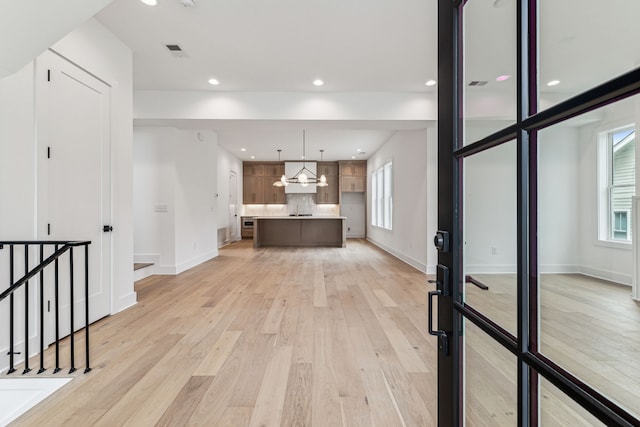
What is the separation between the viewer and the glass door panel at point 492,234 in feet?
2.26

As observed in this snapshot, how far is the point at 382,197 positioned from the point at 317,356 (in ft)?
22.5

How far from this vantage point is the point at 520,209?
0.65 metres

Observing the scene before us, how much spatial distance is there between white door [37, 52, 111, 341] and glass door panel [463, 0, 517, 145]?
2.89m

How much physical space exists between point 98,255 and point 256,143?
5.70 metres

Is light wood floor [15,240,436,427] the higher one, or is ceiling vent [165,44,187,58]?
ceiling vent [165,44,187,58]

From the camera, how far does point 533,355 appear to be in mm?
610

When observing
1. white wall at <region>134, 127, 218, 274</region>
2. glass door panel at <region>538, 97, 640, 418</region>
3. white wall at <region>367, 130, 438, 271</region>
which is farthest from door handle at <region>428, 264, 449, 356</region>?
white wall at <region>134, 127, 218, 274</region>

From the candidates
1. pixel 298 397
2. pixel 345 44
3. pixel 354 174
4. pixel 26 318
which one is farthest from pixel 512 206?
pixel 354 174

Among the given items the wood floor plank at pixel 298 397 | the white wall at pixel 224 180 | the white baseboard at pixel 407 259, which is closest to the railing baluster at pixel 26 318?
the wood floor plank at pixel 298 397

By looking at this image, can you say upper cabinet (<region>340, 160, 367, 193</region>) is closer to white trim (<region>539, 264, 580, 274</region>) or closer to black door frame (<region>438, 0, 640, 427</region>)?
black door frame (<region>438, 0, 640, 427</region>)

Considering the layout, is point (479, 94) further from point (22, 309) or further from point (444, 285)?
point (22, 309)

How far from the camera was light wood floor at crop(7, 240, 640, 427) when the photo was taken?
0.53 m

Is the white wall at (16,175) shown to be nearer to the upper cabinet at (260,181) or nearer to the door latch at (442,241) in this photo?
the door latch at (442,241)

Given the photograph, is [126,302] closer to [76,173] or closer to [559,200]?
[76,173]
